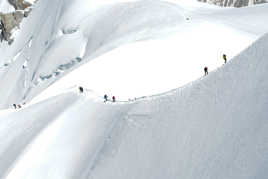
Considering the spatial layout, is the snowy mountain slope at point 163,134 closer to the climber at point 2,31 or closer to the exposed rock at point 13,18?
the exposed rock at point 13,18

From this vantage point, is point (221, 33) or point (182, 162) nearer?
point (182, 162)

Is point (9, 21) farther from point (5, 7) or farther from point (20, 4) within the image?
point (5, 7)

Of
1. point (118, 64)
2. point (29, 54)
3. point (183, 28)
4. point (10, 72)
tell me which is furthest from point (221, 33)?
point (10, 72)

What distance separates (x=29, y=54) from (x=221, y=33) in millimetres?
54365

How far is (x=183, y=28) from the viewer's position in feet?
130

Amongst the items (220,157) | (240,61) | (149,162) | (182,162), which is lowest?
(149,162)

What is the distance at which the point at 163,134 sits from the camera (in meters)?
16.2

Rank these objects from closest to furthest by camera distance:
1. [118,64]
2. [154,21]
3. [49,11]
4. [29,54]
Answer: [118,64] → [154,21] → [29,54] → [49,11]

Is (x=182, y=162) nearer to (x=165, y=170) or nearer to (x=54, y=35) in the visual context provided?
(x=165, y=170)

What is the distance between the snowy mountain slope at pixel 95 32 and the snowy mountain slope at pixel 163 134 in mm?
13553

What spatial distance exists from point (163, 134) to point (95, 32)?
145 feet

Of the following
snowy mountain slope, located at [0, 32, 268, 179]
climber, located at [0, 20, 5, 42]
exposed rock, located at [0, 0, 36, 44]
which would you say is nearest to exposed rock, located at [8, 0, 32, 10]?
exposed rock, located at [0, 0, 36, 44]

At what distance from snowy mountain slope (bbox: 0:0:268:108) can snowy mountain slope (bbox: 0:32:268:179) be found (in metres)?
13.6

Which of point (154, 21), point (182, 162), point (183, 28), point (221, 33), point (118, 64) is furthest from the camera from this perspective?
point (154, 21)
